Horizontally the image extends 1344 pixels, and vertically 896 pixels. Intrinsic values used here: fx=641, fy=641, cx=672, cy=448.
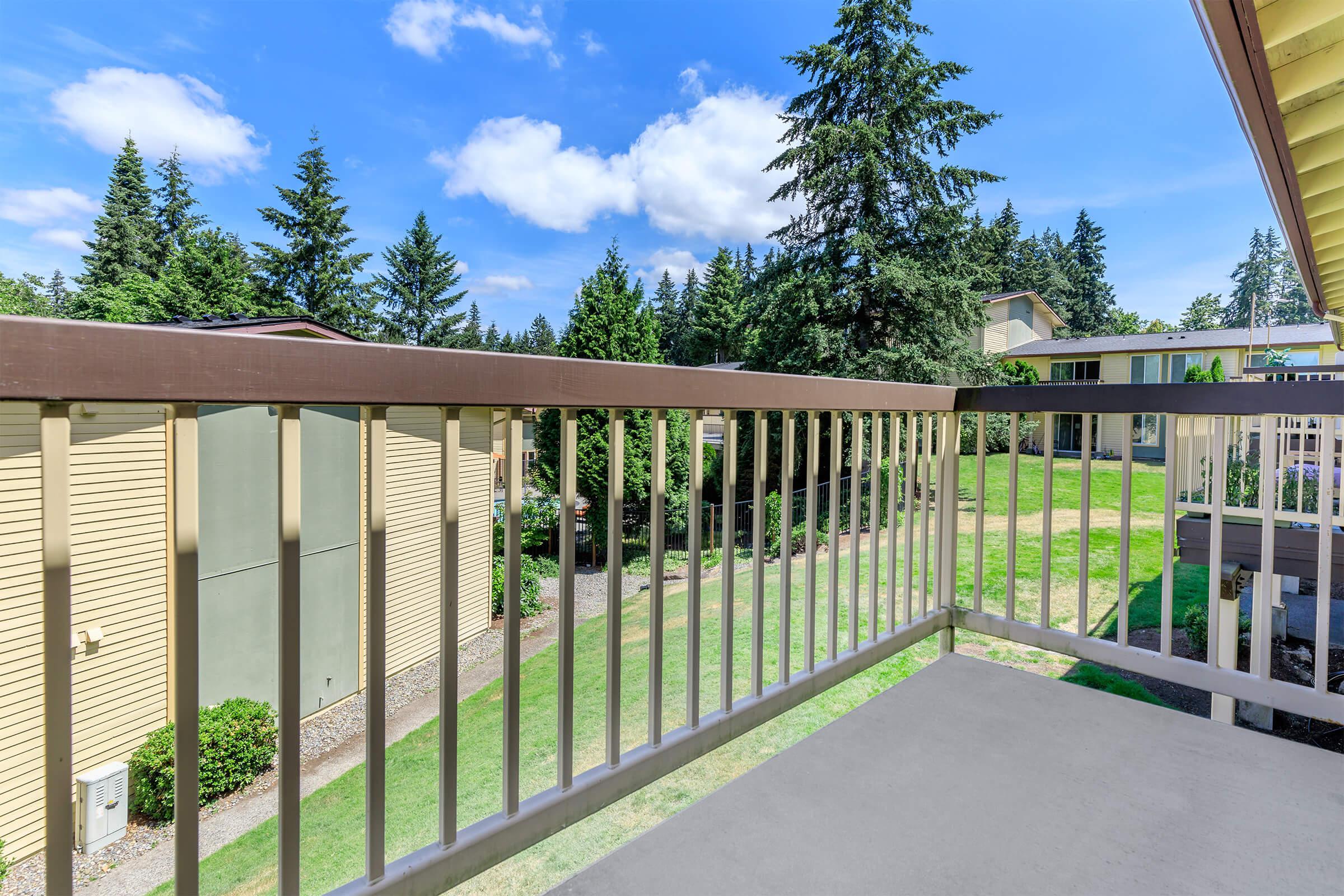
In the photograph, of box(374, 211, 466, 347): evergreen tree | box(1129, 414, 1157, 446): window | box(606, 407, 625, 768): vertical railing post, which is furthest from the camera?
box(374, 211, 466, 347): evergreen tree

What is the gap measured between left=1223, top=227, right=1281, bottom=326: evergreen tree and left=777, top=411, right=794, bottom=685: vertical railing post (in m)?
49.7

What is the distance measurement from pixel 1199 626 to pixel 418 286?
86.3 ft

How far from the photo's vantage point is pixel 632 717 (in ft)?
14.5

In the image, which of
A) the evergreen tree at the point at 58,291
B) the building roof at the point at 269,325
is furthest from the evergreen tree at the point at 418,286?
the building roof at the point at 269,325

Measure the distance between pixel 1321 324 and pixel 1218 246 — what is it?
25.2 meters

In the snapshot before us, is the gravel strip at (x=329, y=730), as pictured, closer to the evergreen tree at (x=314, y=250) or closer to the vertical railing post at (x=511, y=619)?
the vertical railing post at (x=511, y=619)

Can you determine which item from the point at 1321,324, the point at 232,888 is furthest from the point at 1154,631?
the point at 1321,324

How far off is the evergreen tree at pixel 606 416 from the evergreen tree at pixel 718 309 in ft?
49.9

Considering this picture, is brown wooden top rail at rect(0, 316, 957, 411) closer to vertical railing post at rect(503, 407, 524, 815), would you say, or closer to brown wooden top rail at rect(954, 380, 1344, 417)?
vertical railing post at rect(503, 407, 524, 815)

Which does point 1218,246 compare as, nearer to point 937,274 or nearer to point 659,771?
point 937,274

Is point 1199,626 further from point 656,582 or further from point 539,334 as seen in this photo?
point 539,334

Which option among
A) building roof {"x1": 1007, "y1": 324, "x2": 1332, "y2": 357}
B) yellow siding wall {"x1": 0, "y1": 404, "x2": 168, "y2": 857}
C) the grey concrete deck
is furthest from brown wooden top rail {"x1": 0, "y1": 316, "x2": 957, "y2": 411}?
building roof {"x1": 1007, "y1": 324, "x2": 1332, "y2": 357}

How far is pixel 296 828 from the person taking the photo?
0.83 meters

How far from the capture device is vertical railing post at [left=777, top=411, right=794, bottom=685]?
5.22 ft
